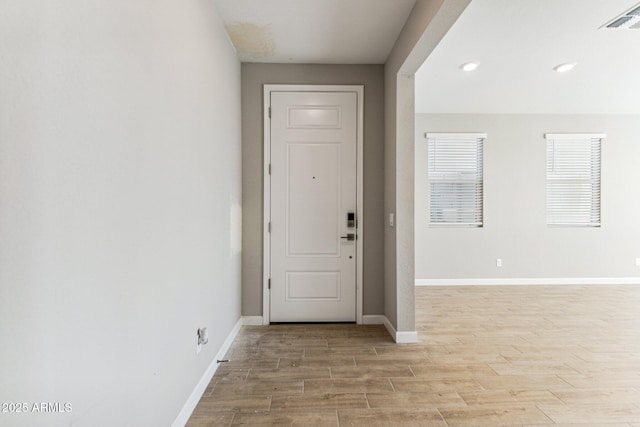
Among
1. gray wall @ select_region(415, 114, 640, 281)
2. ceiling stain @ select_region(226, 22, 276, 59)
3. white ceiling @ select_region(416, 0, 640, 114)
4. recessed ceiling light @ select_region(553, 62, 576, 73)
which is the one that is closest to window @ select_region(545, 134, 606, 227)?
gray wall @ select_region(415, 114, 640, 281)

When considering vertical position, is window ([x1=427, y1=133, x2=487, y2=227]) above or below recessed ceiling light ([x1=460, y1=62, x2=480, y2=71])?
below

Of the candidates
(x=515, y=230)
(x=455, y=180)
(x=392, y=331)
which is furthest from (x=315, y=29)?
(x=515, y=230)

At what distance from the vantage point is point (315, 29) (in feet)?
9.14

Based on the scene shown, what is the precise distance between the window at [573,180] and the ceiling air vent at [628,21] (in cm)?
279

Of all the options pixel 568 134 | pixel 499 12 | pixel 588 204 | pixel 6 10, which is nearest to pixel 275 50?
pixel 499 12

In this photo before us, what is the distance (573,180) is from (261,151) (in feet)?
17.0

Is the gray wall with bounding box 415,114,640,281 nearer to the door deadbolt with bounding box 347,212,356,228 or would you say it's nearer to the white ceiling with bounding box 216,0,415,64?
the door deadbolt with bounding box 347,212,356,228

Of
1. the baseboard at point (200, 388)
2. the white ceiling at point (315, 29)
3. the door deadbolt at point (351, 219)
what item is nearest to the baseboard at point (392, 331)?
the door deadbolt at point (351, 219)

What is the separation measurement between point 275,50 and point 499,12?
1.96 m

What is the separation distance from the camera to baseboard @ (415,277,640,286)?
5.23 metres

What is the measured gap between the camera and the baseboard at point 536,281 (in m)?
5.23

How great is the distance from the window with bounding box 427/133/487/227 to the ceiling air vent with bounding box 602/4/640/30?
2.50 m

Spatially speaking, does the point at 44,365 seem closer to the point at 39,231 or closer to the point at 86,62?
the point at 39,231

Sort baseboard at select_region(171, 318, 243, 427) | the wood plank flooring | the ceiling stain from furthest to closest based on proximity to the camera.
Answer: the ceiling stain, the wood plank flooring, baseboard at select_region(171, 318, 243, 427)
